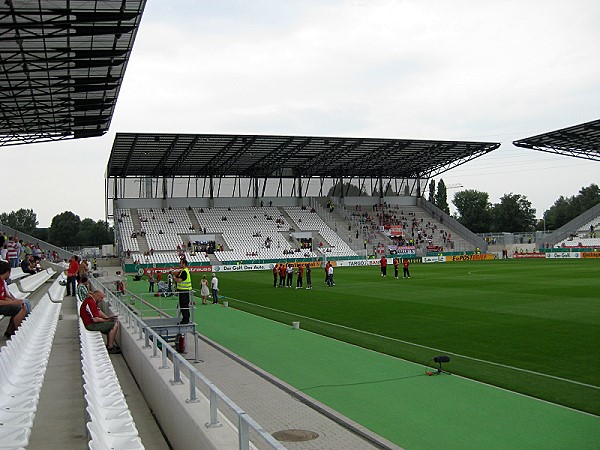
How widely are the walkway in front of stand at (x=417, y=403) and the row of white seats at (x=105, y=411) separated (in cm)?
365

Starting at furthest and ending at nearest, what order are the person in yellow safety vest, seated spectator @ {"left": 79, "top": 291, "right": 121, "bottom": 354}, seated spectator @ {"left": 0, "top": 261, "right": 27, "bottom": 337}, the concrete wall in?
1. the person in yellow safety vest
2. seated spectator @ {"left": 79, "top": 291, "right": 121, "bottom": 354}
3. seated spectator @ {"left": 0, "top": 261, "right": 27, "bottom": 337}
4. the concrete wall

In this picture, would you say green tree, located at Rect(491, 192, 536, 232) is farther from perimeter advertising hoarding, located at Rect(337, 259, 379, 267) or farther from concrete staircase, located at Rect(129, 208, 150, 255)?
concrete staircase, located at Rect(129, 208, 150, 255)

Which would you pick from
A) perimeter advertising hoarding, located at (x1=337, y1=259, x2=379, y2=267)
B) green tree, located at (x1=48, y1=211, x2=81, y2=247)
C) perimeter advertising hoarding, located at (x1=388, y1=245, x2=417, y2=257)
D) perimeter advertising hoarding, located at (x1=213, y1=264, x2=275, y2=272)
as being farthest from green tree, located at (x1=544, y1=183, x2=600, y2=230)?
green tree, located at (x1=48, y1=211, x2=81, y2=247)

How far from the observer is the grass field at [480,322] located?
11.7 metres

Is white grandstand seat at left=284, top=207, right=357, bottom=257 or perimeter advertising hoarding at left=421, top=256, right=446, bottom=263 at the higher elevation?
white grandstand seat at left=284, top=207, right=357, bottom=257

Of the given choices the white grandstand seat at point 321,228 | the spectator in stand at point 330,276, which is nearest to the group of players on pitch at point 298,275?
the spectator in stand at point 330,276

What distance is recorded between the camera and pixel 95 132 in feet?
134

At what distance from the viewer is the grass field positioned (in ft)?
38.5

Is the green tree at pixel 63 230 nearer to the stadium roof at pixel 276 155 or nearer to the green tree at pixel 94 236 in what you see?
the green tree at pixel 94 236

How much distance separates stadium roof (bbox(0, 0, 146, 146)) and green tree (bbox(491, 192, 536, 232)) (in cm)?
8827

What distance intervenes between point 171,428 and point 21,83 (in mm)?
27751

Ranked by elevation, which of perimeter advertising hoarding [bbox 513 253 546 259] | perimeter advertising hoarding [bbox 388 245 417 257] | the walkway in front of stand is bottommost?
the walkway in front of stand

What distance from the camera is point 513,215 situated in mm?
112875

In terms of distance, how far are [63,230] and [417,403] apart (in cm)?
12329
